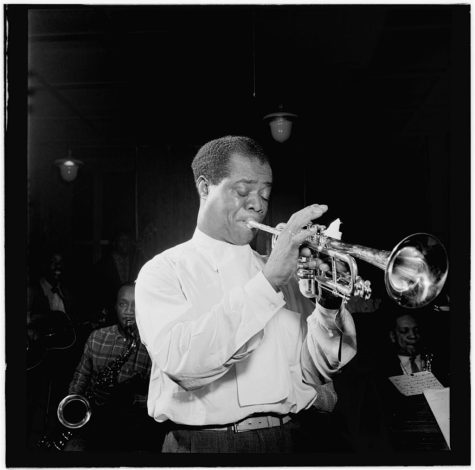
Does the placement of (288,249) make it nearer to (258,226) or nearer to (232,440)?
(258,226)

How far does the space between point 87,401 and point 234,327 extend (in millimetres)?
826

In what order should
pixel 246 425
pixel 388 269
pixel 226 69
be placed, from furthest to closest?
1. pixel 226 69
2. pixel 246 425
3. pixel 388 269

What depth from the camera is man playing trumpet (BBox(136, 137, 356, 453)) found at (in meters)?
1.89

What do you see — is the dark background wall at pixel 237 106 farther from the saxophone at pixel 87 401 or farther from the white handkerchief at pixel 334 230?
the saxophone at pixel 87 401

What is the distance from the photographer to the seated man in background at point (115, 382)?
2.24 m

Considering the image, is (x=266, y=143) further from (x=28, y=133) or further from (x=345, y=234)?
(x=28, y=133)

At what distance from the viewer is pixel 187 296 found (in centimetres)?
209

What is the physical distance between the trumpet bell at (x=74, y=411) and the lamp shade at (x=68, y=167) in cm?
91

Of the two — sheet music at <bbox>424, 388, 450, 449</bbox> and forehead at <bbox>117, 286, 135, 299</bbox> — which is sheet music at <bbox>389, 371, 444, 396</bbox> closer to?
sheet music at <bbox>424, 388, 450, 449</bbox>

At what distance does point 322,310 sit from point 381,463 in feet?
2.39

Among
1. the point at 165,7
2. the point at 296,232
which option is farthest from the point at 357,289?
the point at 165,7

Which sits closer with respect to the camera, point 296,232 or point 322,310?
point 296,232

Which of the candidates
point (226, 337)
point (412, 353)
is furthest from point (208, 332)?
point (412, 353)

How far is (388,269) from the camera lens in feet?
5.77
